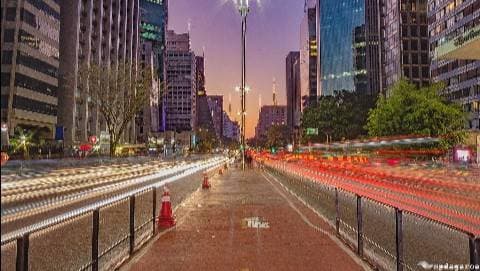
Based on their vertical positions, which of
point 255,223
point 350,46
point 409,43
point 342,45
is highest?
point 342,45

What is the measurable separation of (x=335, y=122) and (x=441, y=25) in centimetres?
2975

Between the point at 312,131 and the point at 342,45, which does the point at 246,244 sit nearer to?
the point at 312,131

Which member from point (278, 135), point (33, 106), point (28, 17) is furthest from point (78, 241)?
point (278, 135)

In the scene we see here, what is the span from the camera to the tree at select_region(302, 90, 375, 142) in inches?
3622

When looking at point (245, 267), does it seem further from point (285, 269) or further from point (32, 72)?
point (32, 72)

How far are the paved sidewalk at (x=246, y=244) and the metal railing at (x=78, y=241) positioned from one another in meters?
0.45

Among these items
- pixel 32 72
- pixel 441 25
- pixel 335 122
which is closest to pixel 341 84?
pixel 441 25

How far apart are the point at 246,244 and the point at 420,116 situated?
52.3m

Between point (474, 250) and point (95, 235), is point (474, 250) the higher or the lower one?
the higher one

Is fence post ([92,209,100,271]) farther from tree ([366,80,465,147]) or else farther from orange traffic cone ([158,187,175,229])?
tree ([366,80,465,147])

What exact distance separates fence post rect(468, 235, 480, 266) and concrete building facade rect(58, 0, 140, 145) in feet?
259

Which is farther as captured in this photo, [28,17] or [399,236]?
[28,17]

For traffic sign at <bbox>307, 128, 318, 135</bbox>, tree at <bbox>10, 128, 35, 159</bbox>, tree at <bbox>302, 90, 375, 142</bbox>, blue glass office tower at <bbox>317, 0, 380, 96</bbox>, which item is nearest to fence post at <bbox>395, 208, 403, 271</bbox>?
tree at <bbox>10, 128, 35, 159</bbox>

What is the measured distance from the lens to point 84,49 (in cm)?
10412
